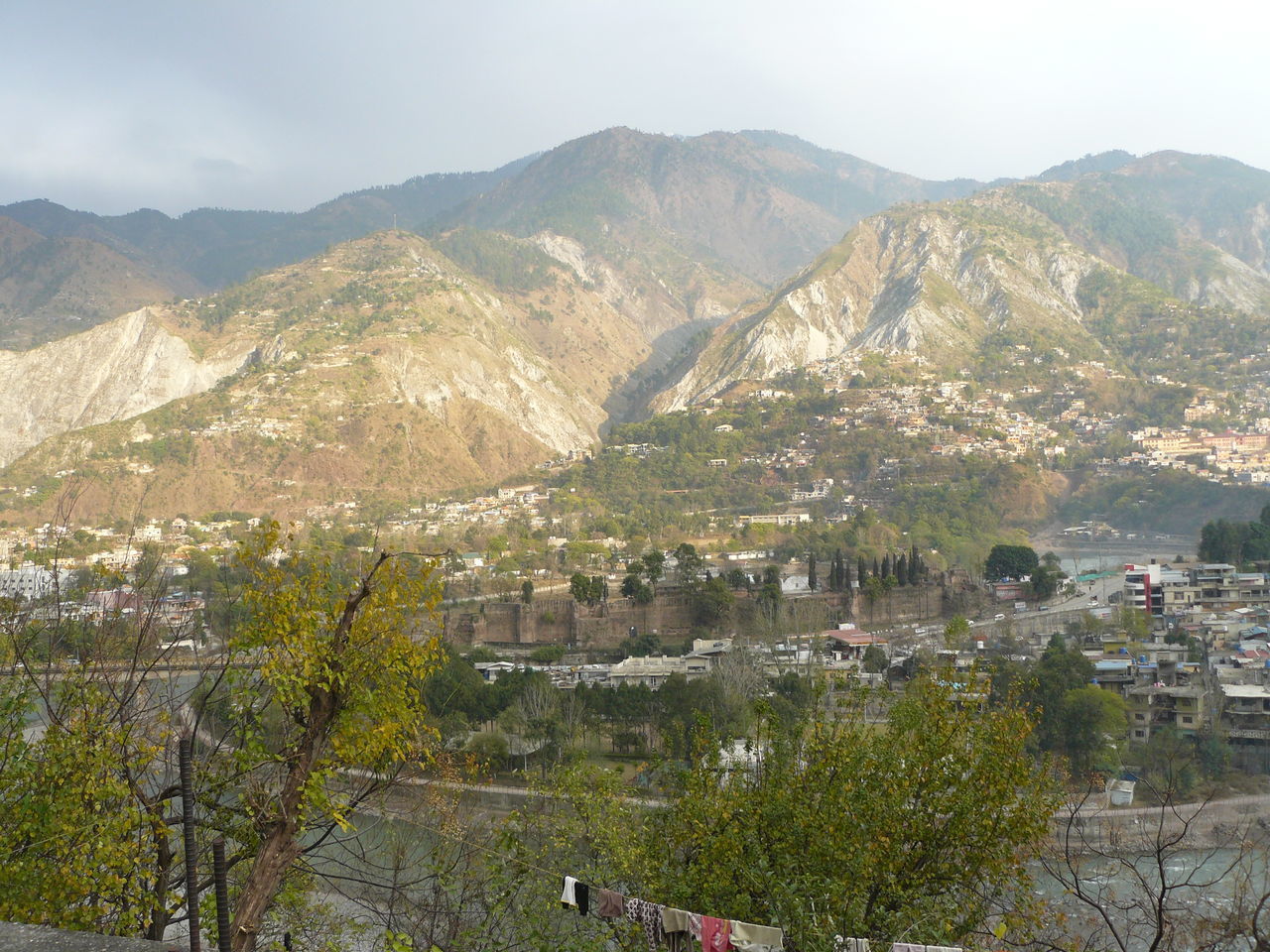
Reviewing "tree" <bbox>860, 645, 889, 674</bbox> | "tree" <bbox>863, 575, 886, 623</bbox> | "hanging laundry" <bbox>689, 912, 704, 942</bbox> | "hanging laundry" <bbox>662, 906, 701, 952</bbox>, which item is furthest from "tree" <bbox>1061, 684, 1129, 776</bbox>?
"hanging laundry" <bbox>689, 912, 704, 942</bbox>

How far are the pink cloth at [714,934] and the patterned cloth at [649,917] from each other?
333 millimetres

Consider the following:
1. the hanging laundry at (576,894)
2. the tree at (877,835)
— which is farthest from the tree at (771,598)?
the hanging laundry at (576,894)

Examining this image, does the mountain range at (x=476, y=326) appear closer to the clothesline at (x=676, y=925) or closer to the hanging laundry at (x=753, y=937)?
the clothesline at (x=676, y=925)

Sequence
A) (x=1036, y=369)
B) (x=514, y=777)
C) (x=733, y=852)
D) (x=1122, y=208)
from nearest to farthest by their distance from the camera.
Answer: (x=733, y=852), (x=514, y=777), (x=1036, y=369), (x=1122, y=208)

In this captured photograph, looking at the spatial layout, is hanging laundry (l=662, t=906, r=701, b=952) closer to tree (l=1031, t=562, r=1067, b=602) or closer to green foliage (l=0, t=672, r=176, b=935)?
green foliage (l=0, t=672, r=176, b=935)

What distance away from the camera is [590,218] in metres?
159

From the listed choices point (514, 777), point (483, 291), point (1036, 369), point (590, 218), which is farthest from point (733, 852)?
point (590, 218)

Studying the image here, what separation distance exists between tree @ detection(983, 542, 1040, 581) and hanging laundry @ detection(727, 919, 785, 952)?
3673 centimetres

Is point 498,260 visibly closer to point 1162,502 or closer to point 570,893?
point 1162,502

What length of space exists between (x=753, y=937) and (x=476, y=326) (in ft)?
308

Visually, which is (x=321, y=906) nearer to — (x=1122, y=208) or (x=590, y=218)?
(x=1122, y=208)

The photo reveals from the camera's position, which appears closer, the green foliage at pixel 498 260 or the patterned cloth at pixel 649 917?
the patterned cloth at pixel 649 917

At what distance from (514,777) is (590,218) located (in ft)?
474

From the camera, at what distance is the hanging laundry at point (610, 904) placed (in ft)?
18.4
